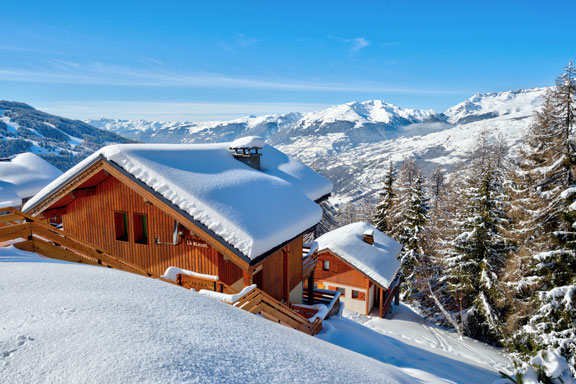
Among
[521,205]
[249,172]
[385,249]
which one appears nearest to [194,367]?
[249,172]

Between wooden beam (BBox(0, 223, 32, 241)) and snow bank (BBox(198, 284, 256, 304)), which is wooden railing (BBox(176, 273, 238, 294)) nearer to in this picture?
snow bank (BBox(198, 284, 256, 304))

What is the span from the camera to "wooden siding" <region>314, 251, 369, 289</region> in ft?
87.5

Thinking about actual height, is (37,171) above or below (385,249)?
above

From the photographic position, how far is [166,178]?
10.0m

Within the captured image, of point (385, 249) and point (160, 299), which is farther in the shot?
point (385, 249)

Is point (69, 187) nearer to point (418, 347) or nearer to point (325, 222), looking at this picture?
point (418, 347)

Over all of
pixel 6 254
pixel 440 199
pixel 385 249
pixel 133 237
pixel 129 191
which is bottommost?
pixel 385 249

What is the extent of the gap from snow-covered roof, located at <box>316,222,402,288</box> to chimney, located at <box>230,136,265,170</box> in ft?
42.5

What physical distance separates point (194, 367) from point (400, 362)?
9.31m

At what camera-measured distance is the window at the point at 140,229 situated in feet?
39.6

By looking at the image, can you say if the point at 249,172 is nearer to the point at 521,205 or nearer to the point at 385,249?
the point at 521,205

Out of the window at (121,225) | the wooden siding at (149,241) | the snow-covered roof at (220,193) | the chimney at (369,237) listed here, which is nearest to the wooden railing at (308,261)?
the wooden siding at (149,241)

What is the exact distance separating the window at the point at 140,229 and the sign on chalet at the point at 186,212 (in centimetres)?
4

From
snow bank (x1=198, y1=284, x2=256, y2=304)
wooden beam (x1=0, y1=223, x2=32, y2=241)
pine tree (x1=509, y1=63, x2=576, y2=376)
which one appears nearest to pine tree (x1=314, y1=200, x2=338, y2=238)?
pine tree (x1=509, y1=63, x2=576, y2=376)
